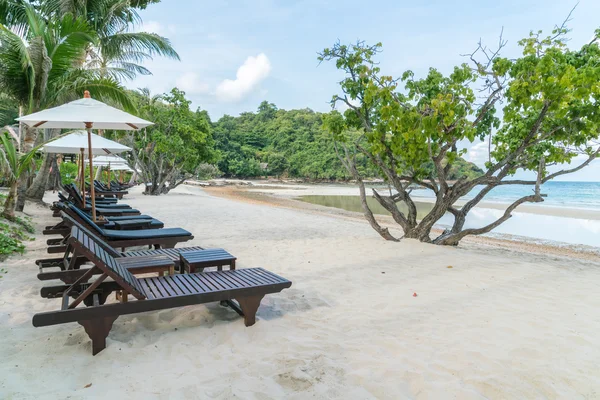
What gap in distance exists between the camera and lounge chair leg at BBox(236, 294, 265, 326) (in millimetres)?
3256

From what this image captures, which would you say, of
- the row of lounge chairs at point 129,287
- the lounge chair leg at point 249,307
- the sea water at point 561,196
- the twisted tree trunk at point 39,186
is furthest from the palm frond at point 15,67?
the sea water at point 561,196

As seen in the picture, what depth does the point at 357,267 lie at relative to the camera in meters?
5.58

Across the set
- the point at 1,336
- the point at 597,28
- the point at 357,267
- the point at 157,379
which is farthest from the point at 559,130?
the point at 1,336

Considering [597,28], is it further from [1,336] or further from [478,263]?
[1,336]

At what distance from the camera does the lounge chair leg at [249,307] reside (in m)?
3.26

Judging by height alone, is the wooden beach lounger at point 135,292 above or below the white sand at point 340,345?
Result: above

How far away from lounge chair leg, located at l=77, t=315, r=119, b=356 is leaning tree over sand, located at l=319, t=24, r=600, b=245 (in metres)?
5.46

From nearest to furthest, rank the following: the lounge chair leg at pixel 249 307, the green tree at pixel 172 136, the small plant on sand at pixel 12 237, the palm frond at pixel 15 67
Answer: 1. the lounge chair leg at pixel 249 307
2. the small plant on sand at pixel 12 237
3. the palm frond at pixel 15 67
4. the green tree at pixel 172 136

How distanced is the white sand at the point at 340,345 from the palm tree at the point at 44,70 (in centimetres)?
665

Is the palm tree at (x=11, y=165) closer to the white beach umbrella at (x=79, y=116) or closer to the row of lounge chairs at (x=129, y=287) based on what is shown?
the white beach umbrella at (x=79, y=116)

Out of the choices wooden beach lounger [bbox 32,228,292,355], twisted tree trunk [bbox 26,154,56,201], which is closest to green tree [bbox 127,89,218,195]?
twisted tree trunk [bbox 26,154,56,201]

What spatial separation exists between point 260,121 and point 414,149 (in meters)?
80.2

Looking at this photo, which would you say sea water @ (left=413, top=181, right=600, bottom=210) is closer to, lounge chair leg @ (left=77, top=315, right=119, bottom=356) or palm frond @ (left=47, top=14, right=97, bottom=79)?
palm frond @ (left=47, top=14, right=97, bottom=79)

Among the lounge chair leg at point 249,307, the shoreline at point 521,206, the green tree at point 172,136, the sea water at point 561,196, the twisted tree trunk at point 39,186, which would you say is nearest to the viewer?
the lounge chair leg at point 249,307
